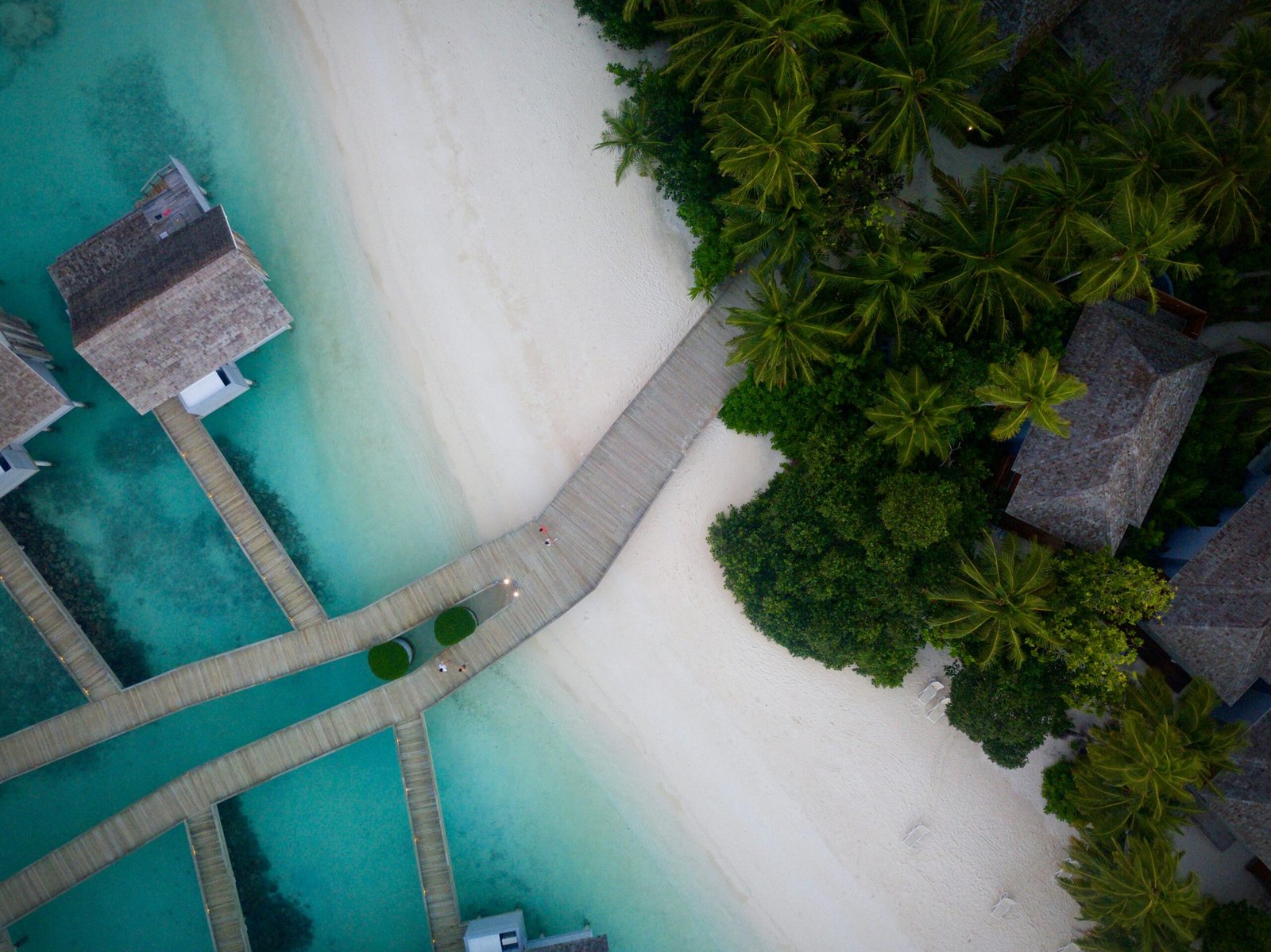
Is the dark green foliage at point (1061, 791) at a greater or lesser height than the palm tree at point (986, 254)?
lesser

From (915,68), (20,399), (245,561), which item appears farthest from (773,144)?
(20,399)

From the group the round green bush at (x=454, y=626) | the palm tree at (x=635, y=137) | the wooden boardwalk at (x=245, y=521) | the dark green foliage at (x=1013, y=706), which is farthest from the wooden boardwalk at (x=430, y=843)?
the palm tree at (x=635, y=137)

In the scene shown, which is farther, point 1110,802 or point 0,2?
point 0,2

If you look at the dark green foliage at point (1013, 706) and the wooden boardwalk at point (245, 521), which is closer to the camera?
the dark green foliage at point (1013, 706)

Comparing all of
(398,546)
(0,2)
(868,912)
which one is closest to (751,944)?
(868,912)

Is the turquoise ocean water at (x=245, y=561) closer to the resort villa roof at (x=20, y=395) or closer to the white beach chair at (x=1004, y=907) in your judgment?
the resort villa roof at (x=20, y=395)

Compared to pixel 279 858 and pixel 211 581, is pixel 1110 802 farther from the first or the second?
pixel 211 581

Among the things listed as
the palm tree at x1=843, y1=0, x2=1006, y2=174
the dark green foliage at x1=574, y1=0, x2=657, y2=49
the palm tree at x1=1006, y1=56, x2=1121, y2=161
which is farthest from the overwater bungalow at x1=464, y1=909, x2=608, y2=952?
the dark green foliage at x1=574, y1=0, x2=657, y2=49

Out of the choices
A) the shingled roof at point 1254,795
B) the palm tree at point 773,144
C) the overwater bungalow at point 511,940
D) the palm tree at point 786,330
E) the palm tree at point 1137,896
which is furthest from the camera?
the overwater bungalow at point 511,940
